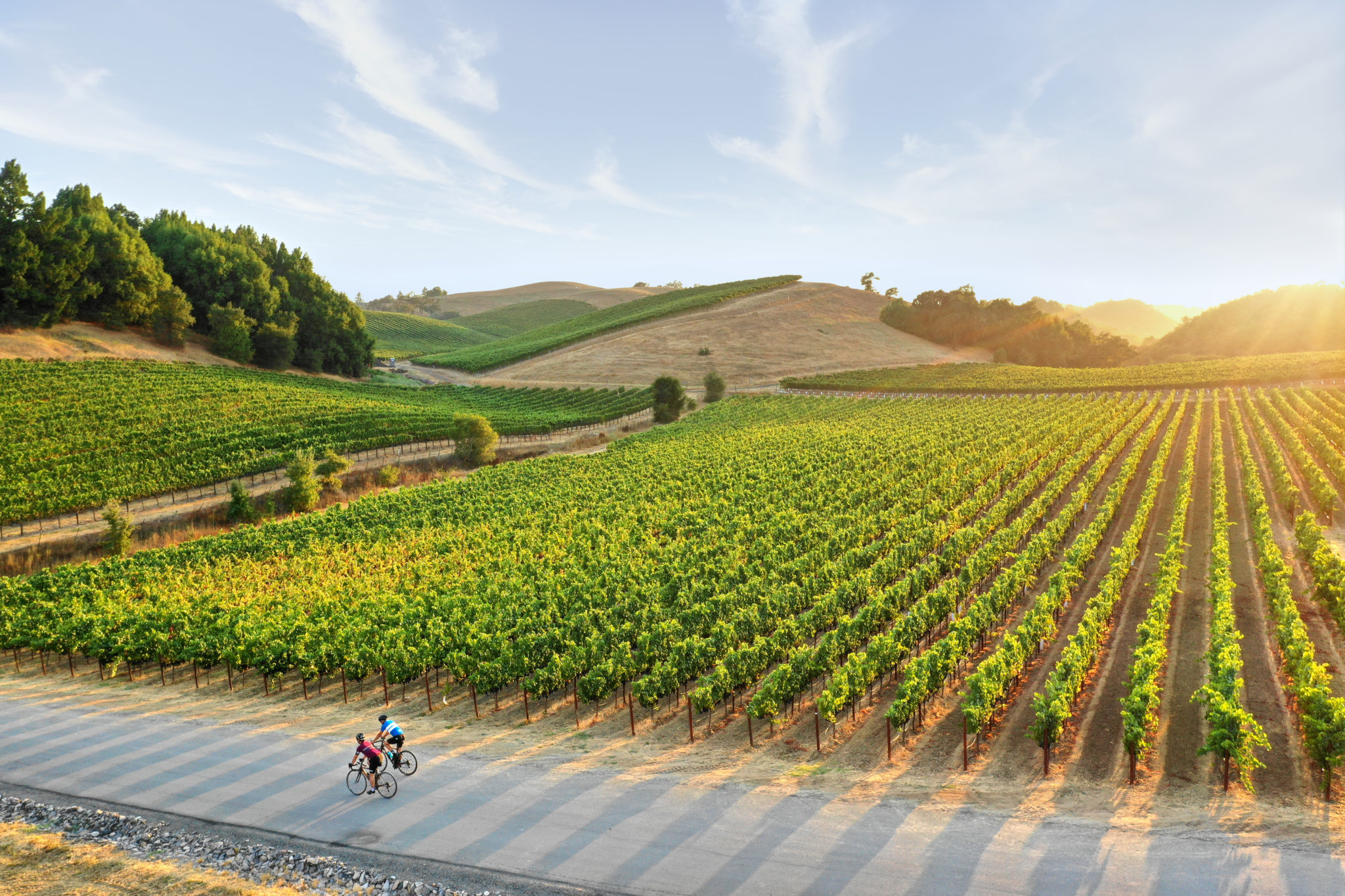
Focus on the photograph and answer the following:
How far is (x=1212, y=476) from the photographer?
150 ft

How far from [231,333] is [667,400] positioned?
5057cm

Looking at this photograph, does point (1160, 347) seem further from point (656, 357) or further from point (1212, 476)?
point (1212, 476)

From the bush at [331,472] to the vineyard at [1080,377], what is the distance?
69949 mm

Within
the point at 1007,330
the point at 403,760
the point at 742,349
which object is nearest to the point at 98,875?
the point at 403,760

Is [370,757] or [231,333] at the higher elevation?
[231,333]

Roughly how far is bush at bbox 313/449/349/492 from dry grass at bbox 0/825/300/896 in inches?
1527

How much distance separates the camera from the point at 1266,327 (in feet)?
491

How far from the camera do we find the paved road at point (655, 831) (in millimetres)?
12641

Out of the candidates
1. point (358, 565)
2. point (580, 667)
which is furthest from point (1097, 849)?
point (358, 565)

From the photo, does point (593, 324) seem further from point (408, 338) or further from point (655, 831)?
point (655, 831)

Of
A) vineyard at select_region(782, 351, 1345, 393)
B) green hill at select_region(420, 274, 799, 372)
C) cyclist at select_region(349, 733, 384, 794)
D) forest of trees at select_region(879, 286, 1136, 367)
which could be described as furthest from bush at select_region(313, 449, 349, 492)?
forest of trees at select_region(879, 286, 1136, 367)

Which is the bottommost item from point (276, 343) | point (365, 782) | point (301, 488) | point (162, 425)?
point (365, 782)

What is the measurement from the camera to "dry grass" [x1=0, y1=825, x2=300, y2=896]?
12.7 meters

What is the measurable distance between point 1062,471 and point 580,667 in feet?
120
